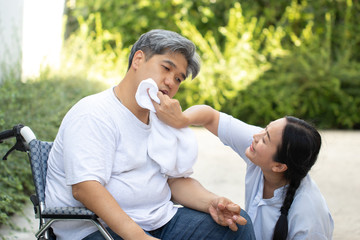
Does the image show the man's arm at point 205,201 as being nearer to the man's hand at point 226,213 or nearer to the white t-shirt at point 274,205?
the man's hand at point 226,213

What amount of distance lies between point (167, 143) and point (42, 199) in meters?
0.55

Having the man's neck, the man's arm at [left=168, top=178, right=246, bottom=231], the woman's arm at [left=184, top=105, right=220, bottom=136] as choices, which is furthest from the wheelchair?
the woman's arm at [left=184, top=105, right=220, bottom=136]

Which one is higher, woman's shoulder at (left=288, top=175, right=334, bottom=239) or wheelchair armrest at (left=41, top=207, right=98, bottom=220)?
wheelchair armrest at (left=41, top=207, right=98, bottom=220)

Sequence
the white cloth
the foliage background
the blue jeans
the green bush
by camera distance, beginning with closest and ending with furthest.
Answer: the white cloth
the blue jeans
the green bush
the foliage background

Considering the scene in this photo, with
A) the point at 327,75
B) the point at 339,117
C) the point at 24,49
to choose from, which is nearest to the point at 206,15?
the point at 327,75

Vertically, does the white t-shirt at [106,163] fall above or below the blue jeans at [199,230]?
above

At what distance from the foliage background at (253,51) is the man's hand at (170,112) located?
4955 mm

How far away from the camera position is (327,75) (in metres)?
7.69

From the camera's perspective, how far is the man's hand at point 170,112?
2027mm

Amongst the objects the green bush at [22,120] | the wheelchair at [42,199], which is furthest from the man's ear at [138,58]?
the green bush at [22,120]

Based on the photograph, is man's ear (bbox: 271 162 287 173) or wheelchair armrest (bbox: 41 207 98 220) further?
man's ear (bbox: 271 162 287 173)

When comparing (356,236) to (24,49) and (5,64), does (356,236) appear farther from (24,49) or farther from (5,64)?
(24,49)

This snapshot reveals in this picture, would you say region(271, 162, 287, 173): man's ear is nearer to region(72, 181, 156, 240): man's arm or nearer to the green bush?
region(72, 181, 156, 240): man's arm

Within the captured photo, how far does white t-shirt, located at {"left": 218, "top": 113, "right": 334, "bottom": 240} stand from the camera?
83.0 inches
